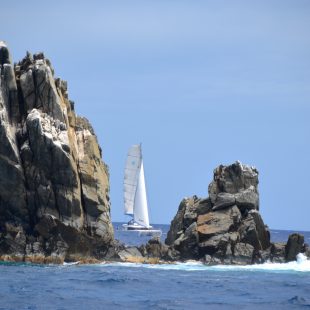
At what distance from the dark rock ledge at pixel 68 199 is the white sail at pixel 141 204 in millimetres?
52014

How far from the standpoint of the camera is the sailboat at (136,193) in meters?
136

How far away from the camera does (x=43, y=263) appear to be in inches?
3095

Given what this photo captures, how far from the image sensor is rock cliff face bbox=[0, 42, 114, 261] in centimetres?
7862

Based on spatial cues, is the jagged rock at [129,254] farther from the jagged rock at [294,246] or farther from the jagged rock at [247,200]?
the jagged rock at [294,246]

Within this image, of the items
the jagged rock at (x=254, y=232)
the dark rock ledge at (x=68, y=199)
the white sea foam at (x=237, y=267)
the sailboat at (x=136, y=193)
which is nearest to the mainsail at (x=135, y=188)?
the sailboat at (x=136, y=193)

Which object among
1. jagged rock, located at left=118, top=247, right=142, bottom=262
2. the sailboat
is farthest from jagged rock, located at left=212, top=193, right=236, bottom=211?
the sailboat

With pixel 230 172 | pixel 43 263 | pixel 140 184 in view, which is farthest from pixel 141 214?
pixel 43 263

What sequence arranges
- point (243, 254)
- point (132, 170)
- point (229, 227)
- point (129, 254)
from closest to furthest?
point (229, 227) → point (243, 254) → point (129, 254) → point (132, 170)

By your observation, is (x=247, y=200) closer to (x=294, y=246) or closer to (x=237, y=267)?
(x=294, y=246)

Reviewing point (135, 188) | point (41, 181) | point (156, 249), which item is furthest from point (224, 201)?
point (135, 188)

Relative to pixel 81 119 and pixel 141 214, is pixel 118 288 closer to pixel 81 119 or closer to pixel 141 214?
pixel 81 119

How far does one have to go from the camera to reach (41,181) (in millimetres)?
79125

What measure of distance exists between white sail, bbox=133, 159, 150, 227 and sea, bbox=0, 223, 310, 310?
56.8 metres

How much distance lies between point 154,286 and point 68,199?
15.1 m
